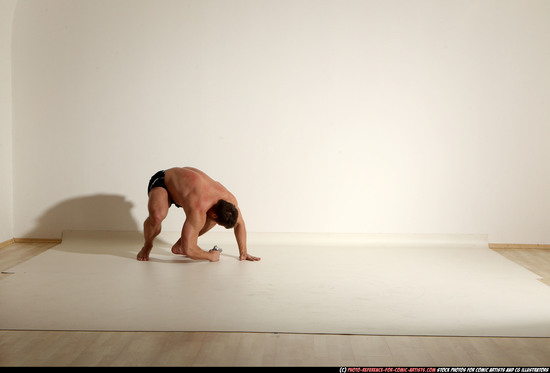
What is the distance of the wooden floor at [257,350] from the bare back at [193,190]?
5.40 feet

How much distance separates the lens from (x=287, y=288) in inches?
169

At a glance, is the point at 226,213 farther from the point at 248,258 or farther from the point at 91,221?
the point at 91,221

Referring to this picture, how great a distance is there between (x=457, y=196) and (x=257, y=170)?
1885 millimetres

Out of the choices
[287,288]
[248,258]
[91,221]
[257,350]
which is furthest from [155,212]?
[257,350]

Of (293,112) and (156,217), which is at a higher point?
(293,112)

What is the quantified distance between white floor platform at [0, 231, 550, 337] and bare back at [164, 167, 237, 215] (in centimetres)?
48

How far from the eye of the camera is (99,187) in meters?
6.02

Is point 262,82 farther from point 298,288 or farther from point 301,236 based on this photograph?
point 298,288

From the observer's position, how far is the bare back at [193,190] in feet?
15.8

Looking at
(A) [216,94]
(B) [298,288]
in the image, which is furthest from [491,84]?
(B) [298,288]

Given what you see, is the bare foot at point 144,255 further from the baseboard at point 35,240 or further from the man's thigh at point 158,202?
the baseboard at point 35,240

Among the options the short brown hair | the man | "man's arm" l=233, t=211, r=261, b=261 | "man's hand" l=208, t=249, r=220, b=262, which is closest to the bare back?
the man

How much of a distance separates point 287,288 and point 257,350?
126 cm

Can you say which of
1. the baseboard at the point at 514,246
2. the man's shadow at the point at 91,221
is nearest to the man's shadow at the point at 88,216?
the man's shadow at the point at 91,221
